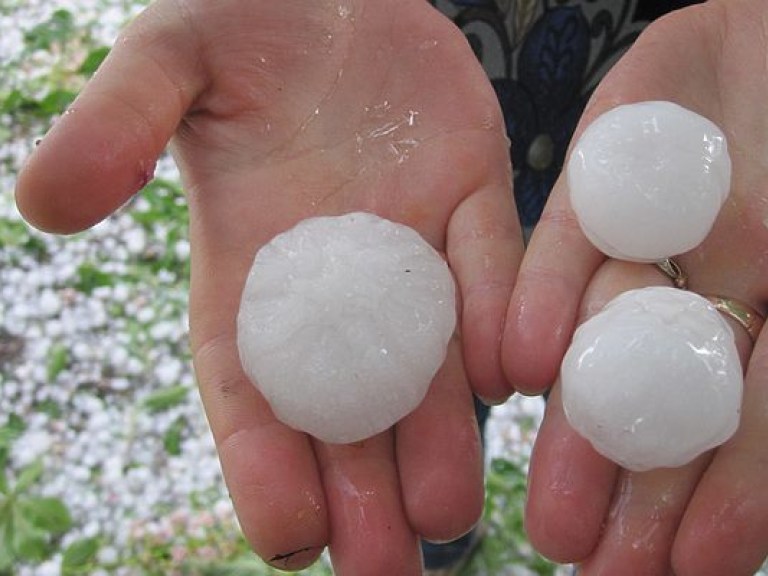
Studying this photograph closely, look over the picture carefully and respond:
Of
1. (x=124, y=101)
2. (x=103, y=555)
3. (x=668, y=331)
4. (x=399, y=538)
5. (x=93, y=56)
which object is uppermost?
(x=124, y=101)

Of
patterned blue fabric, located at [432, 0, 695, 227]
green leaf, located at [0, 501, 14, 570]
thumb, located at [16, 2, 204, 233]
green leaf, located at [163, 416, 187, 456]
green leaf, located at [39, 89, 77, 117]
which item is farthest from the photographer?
green leaf, located at [39, 89, 77, 117]

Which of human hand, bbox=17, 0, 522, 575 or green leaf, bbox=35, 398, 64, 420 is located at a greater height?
human hand, bbox=17, 0, 522, 575

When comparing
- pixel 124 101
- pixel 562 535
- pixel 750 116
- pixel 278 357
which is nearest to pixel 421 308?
pixel 278 357

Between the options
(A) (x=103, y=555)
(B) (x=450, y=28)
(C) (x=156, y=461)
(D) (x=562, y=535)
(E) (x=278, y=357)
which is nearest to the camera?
(D) (x=562, y=535)

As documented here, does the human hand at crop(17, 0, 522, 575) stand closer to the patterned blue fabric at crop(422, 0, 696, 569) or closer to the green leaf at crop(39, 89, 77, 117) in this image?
the patterned blue fabric at crop(422, 0, 696, 569)

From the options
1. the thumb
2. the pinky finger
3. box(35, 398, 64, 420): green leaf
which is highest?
the thumb

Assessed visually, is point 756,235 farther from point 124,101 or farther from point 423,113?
point 124,101

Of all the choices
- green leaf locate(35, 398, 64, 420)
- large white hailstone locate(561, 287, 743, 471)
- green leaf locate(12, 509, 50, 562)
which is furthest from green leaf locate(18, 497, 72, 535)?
large white hailstone locate(561, 287, 743, 471)

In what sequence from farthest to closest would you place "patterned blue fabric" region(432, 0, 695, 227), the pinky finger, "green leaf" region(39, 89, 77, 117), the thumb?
"green leaf" region(39, 89, 77, 117) < "patterned blue fabric" region(432, 0, 695, 227) < the thumb < the pinky finger
